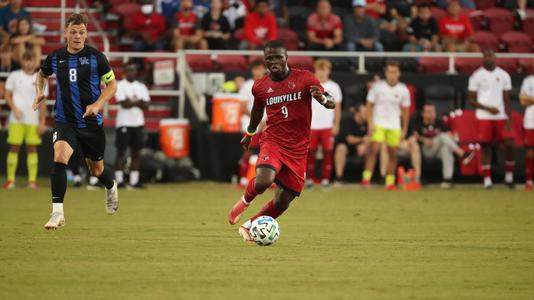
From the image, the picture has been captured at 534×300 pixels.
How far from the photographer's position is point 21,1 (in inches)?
1021

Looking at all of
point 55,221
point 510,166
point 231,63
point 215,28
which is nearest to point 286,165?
point 55,221

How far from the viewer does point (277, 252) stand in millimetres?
11812

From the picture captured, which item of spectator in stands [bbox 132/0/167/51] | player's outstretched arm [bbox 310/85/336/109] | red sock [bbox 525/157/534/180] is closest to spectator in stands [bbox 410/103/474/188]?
red sock [bbox 525/157/534/180]

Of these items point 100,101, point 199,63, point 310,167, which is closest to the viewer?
point 100,101

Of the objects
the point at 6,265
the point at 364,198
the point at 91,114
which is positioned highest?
the point at 91,114

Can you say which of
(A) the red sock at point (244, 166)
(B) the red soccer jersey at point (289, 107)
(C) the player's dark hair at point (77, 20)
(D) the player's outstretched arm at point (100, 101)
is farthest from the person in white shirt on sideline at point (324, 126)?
(B) the red soccer jersey at point (289, 107)

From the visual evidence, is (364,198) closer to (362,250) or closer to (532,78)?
(532,78)

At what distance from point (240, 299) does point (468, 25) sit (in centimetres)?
1923

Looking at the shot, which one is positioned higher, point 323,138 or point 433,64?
→ point 433,64

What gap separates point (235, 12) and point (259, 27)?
1431 mm

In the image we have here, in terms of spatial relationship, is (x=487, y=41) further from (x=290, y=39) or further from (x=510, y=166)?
(x=510, y=166)

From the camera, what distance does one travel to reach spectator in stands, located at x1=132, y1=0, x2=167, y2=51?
2553 centimetres

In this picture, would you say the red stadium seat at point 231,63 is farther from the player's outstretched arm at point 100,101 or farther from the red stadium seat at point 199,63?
the player's outstretched arm at point 100,101

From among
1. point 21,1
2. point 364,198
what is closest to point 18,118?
point 21,1
